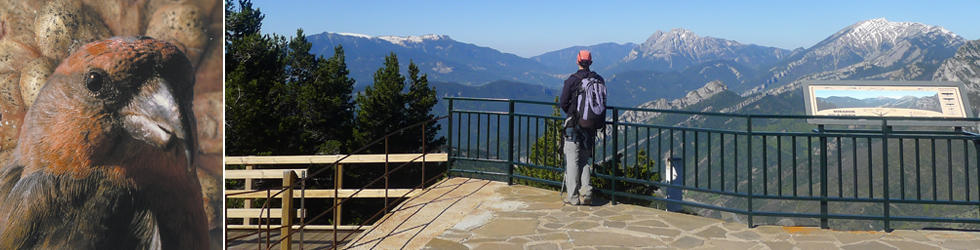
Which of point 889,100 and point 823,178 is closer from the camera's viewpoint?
point 823,178

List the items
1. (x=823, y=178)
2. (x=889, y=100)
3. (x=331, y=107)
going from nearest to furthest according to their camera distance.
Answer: (x=823, y=178) → (x=889, y=100) → (x=331, y=107)

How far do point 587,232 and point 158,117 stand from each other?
3.87 m

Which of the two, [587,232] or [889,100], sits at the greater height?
[889,100]

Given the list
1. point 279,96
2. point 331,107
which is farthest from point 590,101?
point 331,107

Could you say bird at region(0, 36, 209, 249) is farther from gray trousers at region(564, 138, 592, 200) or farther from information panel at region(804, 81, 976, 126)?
information panel at region(804, 81, 976, 126)

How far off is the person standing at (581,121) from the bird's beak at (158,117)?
3.90 meters

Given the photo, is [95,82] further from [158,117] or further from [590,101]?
[590,101]

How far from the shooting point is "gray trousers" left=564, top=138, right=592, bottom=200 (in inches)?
283

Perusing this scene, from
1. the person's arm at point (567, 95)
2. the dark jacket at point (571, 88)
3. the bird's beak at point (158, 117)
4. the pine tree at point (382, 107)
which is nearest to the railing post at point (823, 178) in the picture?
the dark jacket at point (571, 88)

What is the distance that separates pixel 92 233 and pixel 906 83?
23.7 ft

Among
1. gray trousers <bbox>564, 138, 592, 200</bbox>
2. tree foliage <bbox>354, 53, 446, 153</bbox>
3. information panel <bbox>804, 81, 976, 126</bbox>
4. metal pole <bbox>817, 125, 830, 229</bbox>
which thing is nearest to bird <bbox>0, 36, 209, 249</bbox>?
gray trousers <bbox>564, 138, 592, 200</bbox>

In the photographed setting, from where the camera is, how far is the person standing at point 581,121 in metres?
6.93

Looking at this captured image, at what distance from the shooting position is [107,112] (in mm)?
3730

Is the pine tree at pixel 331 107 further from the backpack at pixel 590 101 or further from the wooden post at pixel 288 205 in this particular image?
the backpack at pixel 590 101
